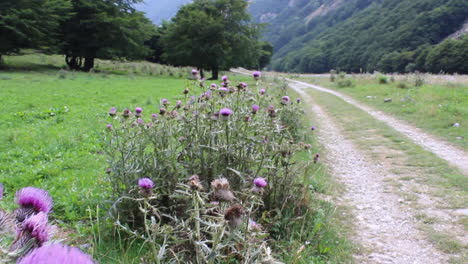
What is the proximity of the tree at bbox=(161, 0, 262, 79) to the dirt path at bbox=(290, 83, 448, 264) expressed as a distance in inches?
1036

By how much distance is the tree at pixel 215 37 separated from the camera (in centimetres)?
3194

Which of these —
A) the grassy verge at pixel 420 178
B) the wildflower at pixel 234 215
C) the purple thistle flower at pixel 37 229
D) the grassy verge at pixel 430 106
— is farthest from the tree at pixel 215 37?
the purple thistle flower at pixel 37 229

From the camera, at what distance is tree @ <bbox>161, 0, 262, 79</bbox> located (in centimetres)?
3194

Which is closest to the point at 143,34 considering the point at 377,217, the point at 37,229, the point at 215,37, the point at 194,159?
the point at 215,37

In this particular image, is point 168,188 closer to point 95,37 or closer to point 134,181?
point 134,181

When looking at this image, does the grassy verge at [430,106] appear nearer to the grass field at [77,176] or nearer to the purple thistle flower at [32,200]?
the grass field at [77,176]

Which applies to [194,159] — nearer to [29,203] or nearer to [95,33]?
[29,203]

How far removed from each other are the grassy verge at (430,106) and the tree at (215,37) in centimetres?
1642

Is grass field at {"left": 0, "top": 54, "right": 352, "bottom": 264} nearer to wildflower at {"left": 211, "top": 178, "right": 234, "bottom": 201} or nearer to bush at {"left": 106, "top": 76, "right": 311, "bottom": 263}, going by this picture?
bush at {"left": 106, "top": 76, "right": 311, "bottom": 263}

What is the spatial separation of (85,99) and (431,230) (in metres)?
12.1

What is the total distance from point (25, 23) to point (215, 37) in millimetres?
16256

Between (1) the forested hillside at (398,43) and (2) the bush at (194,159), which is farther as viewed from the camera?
(1) the forested hillside at (398,43)

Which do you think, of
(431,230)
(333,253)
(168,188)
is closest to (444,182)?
(431,230)

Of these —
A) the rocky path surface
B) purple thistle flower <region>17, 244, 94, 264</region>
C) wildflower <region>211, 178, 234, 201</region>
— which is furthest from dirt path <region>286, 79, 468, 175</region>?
purple thistle flower <region>17, 244, 94, 264</region>
